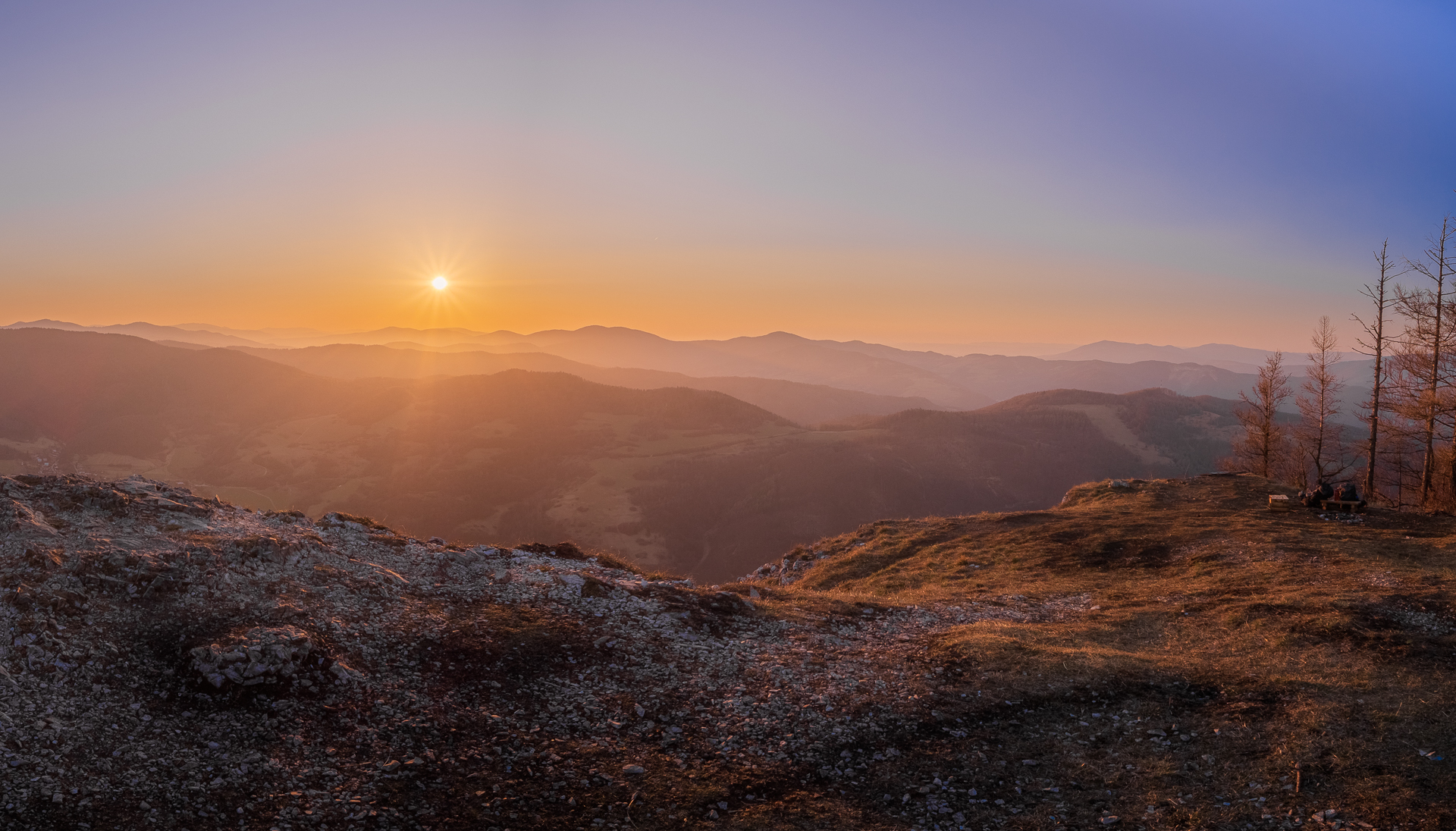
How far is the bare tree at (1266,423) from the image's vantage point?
50188 mm

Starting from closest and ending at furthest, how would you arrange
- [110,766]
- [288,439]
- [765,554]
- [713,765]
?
[110,766], [713,765], [765,554], [288,439]

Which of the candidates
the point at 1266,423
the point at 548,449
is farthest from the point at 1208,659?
the point at 548,449

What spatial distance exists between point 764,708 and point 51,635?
44.3 feet

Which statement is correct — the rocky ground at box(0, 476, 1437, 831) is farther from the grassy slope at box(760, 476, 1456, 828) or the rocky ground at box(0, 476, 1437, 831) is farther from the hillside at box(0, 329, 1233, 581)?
the hillside at box(0, 329, 1233, 581)

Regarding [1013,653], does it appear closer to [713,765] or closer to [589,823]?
[713,765]

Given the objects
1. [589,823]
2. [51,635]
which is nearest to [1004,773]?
[589,823]

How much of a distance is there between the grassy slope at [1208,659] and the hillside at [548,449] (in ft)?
177

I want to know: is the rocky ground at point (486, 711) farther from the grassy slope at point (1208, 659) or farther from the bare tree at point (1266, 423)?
the bare tree at point (1266, 423)

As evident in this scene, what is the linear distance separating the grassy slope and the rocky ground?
137 mm

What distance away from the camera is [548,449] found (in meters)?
121

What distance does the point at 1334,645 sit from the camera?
54.5 feet

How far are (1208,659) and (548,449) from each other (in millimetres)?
113526

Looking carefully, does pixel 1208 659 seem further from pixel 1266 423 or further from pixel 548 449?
pixel 548 449

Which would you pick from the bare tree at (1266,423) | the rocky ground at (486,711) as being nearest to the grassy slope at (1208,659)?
the rocky ground at (486,711)
